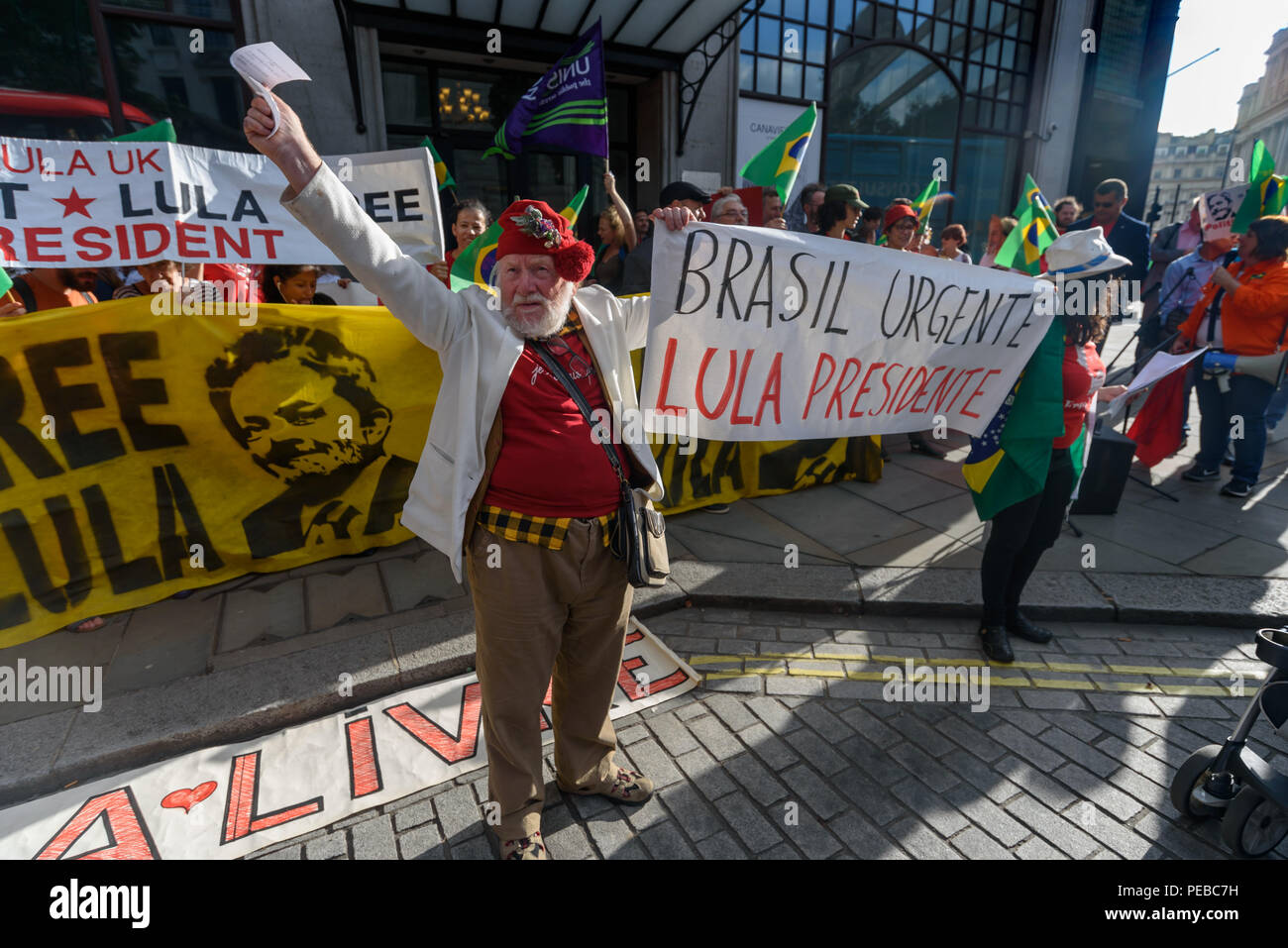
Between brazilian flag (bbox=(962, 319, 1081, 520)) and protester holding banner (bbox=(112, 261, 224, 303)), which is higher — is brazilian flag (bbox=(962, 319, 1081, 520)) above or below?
below

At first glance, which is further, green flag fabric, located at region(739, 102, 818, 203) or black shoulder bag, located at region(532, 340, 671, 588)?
green flag fabric, located at region(739, 102, 818, 203)

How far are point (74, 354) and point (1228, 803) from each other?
17.5 feet

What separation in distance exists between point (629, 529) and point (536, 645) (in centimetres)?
46

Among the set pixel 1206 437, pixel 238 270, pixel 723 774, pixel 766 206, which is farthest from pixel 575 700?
pixel 1206 437

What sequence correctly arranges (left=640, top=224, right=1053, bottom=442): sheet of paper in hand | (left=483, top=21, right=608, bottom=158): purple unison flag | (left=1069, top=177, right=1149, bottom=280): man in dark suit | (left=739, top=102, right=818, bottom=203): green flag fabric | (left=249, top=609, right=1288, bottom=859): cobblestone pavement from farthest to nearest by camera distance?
1. (left=1069, top=177, right=1149, bottom=280): man in dark suit
2. (left=483, top=21, right=608, bottom=158): purple unison flag
3. (left=739, top=102, right=818, bottom=203): green flag fabric
4. (left=640, top=224, right=1053, bottom=442): sheet of paper in hand
5. (left=249, top=609, right=1288, bottom=859): cobblestone pavement

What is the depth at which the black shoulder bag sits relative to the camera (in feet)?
6.97

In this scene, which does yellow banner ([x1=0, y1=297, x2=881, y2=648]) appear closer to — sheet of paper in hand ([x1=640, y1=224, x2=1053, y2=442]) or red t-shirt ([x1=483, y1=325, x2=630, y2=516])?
sheet of paper in hand ([x1=640, y1=224, x2=1053, y2=442])

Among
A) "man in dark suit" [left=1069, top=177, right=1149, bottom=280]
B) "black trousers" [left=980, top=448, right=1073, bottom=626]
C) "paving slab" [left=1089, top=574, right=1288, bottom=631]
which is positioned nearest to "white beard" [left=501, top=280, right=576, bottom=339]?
"black trousers" [left=980, top=448, right=1073, bottom=626]

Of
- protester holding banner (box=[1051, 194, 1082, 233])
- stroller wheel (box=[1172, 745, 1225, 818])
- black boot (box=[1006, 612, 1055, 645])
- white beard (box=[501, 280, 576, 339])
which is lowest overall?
black boot (box=[1006, 612, 1055, 645])

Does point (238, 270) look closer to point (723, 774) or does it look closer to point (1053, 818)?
point (723, 774)

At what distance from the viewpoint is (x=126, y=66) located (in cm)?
643

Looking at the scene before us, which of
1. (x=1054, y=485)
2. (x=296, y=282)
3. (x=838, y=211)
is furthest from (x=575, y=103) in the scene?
(x=1054, y=485)

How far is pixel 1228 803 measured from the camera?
234 cm

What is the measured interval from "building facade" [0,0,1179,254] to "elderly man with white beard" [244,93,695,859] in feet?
20.2
